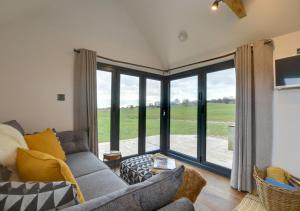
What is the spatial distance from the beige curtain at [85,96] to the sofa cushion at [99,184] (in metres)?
1.01

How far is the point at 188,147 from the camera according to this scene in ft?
11.4

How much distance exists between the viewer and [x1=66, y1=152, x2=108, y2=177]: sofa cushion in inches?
67.4

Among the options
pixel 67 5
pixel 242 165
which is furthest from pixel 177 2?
pixel 242 165

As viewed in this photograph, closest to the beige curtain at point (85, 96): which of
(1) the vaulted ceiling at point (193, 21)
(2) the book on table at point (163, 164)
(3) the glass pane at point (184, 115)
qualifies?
(1) the vaulted ceiling at point (193, 21)

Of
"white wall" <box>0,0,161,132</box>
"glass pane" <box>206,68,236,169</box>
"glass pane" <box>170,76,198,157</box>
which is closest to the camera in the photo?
"white wall" <box>0,0,161,132</box>

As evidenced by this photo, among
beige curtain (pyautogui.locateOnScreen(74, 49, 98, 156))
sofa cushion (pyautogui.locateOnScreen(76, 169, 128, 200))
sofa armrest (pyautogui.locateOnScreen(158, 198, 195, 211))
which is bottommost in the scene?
sofa cushion (pyautogui.locateOnScreen(76, 169, 128, 200))

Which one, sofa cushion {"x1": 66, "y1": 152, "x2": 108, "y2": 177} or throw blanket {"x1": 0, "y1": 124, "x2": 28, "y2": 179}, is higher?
throw blanket {"x1": 0, "y1": 124, "x2": 28, "y2": 179}

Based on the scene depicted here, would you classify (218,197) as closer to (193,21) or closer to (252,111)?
(252,111)

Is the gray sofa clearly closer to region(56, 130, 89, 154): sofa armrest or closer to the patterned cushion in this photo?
the patterned cushion

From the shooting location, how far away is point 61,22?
8.21 ft

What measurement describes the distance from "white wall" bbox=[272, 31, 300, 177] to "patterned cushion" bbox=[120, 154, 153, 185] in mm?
1702

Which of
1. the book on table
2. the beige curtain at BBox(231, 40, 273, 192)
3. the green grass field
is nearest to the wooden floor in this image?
the beige curtain at BBox(231, 40, 273, 192)

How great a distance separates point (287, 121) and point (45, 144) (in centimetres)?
294

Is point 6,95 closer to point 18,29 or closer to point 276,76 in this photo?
point 18,29
